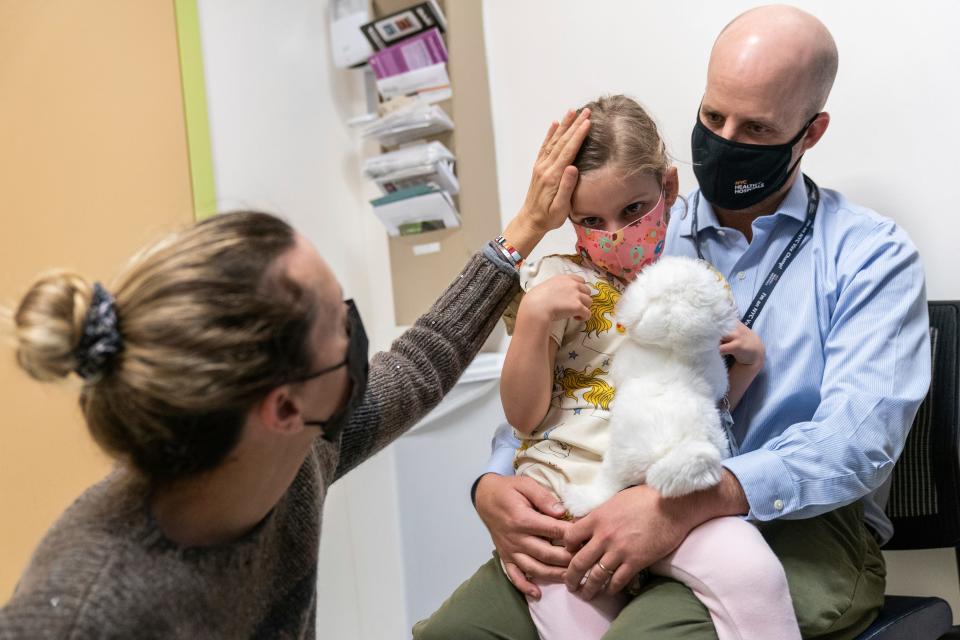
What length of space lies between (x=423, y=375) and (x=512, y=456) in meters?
0.31

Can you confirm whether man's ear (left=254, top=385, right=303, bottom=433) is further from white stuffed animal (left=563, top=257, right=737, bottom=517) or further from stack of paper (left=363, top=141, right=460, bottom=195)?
stack of paper (left=363, top=141, right=460, bottom=195)

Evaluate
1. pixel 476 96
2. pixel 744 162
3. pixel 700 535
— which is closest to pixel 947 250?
pixel 744 162

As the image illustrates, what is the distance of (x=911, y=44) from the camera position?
1.86 meters

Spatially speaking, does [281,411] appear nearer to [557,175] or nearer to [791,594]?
[557,175]

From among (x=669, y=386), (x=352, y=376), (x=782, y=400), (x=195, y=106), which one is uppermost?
(x=195, y=106)

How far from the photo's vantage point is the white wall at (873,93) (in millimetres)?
1845

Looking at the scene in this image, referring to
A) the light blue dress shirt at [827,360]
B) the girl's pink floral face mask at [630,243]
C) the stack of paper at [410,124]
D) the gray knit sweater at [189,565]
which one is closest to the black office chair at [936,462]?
the light blue dress shirt at [827,360]

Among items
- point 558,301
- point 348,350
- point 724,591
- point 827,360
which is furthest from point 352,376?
point 827,360

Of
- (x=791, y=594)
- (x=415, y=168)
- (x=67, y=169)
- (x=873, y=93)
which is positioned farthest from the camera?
(x=415, y=168)

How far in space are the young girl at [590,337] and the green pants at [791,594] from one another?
0.06 meters

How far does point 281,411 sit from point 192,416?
128 mm

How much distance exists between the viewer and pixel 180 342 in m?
0.90

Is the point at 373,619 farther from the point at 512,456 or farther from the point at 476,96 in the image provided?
the point at 476,96

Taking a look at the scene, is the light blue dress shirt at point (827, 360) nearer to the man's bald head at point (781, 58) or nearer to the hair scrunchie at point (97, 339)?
the man's bald head at point (781, 58)
